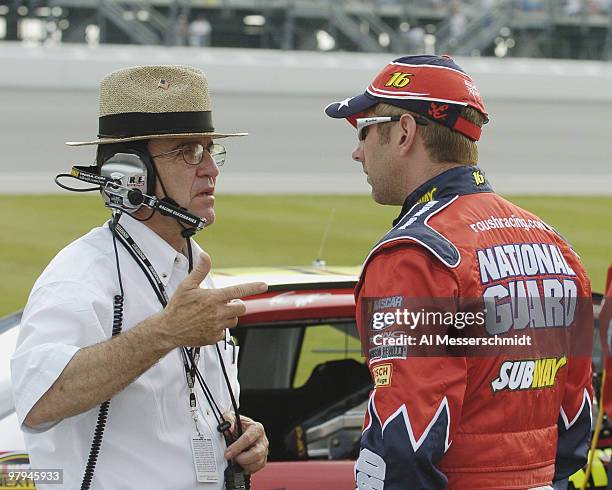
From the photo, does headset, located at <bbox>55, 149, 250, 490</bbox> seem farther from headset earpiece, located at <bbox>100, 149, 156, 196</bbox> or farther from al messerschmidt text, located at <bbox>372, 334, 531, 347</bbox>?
al messerschmidt text, located at <bbox>372, 334, 531, 347</bbox>

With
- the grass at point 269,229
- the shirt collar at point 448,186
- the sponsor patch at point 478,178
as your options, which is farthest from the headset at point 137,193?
the grass at point 269,229

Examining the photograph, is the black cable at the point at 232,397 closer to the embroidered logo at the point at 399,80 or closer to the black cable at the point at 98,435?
the black cable at the point at 98,435

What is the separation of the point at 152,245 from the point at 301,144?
18813mm

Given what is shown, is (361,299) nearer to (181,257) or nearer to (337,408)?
(181,257)

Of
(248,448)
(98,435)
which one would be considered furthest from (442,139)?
(98,435)

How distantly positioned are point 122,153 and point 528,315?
100cm

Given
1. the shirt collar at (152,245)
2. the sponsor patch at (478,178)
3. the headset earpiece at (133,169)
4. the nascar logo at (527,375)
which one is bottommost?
the nascar logo at (527,375)

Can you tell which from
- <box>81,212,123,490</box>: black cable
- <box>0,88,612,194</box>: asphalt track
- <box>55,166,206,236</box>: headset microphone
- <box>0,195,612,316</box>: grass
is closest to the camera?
<box>81,212,123,490</box>: black cable

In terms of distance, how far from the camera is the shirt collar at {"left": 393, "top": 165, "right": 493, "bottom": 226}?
259 centimetres

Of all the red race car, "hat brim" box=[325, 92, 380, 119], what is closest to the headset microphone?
"hat brim" box=[325, 92, 380, 119]

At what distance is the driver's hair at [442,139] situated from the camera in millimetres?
2619

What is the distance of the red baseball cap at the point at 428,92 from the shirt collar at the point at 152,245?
533 mm

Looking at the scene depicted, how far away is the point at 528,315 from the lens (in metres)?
2.53

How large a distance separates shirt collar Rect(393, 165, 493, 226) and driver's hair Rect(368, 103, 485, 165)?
29 mm
